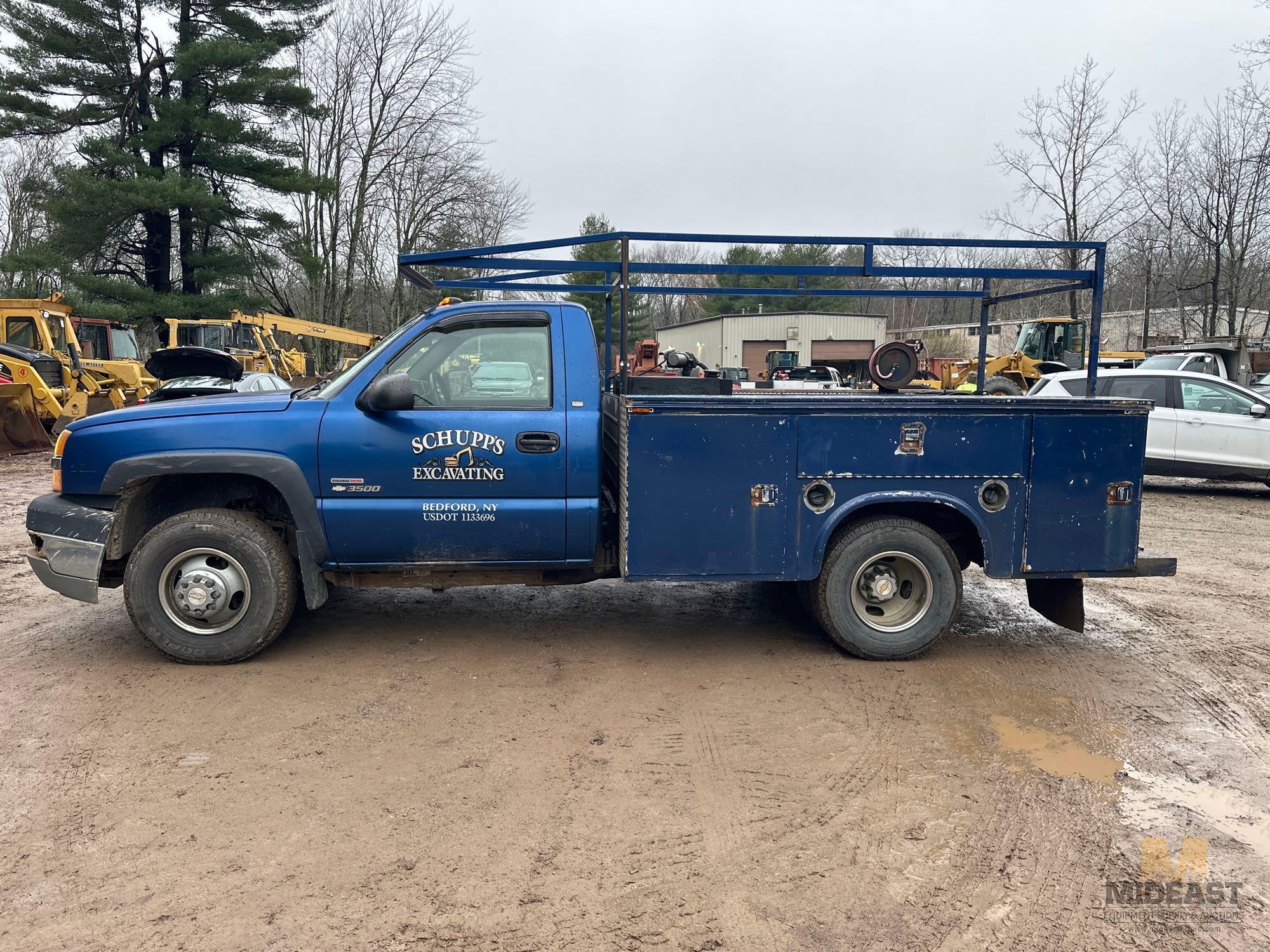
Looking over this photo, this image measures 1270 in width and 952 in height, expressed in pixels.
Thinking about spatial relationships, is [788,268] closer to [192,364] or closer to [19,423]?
[19,423]

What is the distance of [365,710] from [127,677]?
1.57m

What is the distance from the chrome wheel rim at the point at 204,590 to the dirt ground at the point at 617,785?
297 millimetres

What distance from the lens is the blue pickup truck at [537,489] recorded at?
4891 millimetres

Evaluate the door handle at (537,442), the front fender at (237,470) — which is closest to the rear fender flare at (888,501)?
the door handle at (537,442)

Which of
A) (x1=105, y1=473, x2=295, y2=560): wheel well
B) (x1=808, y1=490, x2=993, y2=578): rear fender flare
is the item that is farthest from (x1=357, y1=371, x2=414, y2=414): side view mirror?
(x1=808, y1=490, x2=993, y2=578): rear fender flare

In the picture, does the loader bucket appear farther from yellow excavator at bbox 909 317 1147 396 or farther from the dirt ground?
yellow excavator at bbox 909 317 1147 396

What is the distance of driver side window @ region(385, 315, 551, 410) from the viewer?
5.02m

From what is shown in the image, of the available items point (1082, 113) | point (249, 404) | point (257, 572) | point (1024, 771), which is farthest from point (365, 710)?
point (1082, 113)

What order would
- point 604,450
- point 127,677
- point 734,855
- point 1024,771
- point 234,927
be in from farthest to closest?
point 604,450
point 127,677
point 1024,771
point 734,855
point 234,927

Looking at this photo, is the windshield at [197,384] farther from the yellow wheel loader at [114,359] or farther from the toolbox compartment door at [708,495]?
the toolbox compartment door at [708,495]

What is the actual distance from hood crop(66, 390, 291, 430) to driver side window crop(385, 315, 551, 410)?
76 centimetres

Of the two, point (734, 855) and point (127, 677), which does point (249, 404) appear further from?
point (734, 855)

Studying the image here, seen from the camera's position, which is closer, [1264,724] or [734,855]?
[734,855]

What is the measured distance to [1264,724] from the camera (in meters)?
4.44
